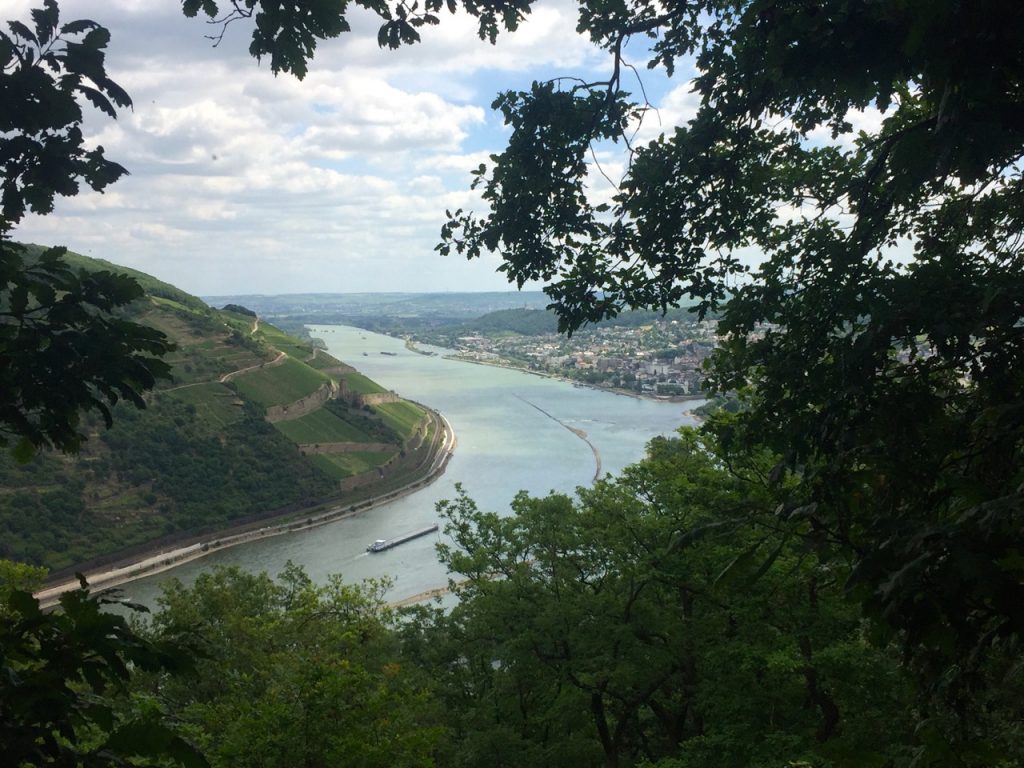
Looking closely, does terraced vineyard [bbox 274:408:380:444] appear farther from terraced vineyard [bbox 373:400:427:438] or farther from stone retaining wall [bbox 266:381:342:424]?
terraced vineyard [bbox 373:400:427:438]

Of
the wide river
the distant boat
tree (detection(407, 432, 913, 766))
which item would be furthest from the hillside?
tree (detection(407, 432, 913, 766))

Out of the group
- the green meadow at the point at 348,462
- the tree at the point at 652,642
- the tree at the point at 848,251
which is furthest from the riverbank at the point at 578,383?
the tree at the point at 848,251

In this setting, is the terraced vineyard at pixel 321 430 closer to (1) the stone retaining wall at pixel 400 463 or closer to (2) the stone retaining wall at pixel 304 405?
(2) the stone retaining wall at pixel 304 405

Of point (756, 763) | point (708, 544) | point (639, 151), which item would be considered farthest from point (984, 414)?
point (708, 544)

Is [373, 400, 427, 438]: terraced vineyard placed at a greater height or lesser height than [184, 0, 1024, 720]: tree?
lesser

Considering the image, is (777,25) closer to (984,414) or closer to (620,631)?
(984,414)

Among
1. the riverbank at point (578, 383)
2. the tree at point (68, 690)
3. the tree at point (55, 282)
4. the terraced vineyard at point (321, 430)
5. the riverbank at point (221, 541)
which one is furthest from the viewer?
the riverbank at point (578, 383)
